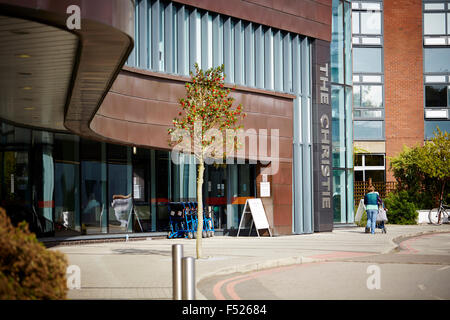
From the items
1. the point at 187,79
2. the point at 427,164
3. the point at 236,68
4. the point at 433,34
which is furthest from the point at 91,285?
the point at 433,34

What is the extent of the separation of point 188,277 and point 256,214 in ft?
57.9

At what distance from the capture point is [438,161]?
3562 centimetres

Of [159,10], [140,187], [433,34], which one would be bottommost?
[140,187]

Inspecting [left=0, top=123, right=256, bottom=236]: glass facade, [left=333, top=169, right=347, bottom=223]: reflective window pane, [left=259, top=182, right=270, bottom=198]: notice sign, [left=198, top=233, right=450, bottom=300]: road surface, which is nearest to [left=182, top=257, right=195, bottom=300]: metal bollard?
[left=198, top=233, right=450, bottom=300]: road surface

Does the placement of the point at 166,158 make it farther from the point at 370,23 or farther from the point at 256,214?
the point at 370,23

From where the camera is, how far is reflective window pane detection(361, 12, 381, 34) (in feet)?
159

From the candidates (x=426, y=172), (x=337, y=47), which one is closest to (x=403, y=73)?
(x=426, y=172)

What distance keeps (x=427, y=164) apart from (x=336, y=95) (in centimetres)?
867

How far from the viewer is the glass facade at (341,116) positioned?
101ft

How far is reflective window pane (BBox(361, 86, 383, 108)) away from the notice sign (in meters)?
24.7

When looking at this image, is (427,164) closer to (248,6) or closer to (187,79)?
(248,6)

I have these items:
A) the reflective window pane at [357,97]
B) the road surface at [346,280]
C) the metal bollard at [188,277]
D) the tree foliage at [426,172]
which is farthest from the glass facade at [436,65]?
the metal bollard at [188,277]

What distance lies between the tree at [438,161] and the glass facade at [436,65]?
12681 mm

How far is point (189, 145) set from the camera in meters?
15.9
